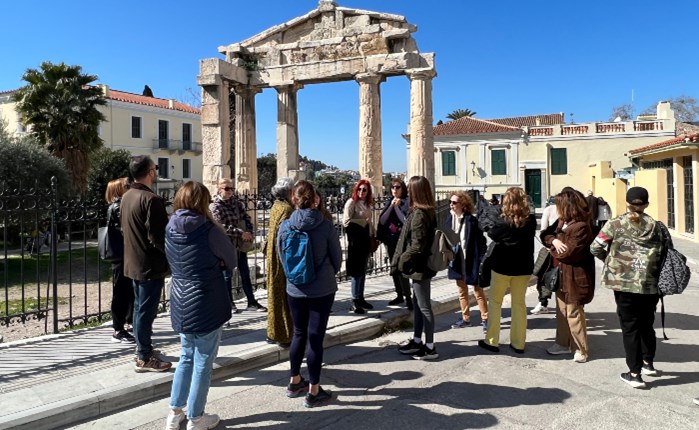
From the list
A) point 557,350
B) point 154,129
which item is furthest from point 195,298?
point 154,129

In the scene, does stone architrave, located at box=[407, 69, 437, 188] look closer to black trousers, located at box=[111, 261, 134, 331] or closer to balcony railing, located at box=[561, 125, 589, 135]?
black trousers, located at box=[111, 261, 134, 331]

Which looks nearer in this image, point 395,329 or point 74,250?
point 395,329

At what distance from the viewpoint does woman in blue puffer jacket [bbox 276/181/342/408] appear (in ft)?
11.9

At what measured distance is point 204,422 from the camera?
3219 mm

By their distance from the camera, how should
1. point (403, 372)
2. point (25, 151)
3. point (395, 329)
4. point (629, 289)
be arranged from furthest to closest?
point (25, 151)
point (395, 329)
point (403, 372)
point (629, 289)

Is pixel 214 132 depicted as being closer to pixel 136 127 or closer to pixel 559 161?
pixel 559 161

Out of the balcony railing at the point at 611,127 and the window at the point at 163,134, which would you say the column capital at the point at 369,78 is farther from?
the window at the point at 163,134

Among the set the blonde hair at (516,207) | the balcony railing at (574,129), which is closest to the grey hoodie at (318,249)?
the blonde hair at (516,207)

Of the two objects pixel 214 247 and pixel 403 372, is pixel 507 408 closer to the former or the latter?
pixel 403 372

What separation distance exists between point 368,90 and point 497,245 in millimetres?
10486

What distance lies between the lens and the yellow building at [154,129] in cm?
3284

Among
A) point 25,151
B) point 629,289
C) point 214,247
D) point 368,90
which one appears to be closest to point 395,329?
point 629,289

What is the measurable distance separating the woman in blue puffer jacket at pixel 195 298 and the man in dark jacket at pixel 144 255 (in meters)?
0.81

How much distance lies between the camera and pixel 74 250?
17297mm
